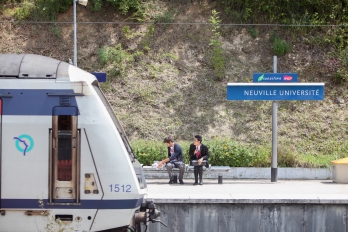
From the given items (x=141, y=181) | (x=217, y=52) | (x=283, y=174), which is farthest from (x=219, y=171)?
(x=217, y=52)

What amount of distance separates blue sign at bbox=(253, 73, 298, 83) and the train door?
34.0 feet

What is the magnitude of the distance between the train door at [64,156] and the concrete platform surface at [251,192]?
3.55m

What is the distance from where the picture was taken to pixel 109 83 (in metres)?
26.0

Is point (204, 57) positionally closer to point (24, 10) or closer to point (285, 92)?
point (285, 92)

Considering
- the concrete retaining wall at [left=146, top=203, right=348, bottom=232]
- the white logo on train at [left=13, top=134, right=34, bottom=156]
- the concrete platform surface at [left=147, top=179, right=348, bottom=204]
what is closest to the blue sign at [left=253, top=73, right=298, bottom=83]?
the concrete platform surface at [left=147, top=179, right=348, bottom=204]

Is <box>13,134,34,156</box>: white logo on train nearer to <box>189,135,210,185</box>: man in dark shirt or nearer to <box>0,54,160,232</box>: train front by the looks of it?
<box>0,54,160,232</box>: train front

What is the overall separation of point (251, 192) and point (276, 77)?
4621 mm

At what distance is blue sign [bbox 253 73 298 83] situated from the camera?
18.5m

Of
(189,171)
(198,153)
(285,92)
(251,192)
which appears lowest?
(251,192)

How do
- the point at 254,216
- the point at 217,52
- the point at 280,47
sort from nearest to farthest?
the point at 254,216
the point at 217,52
the point at 280,47

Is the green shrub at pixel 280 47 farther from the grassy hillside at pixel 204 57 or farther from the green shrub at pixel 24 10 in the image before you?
the green shrub at pixel 24 10

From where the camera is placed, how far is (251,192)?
15.4 metres

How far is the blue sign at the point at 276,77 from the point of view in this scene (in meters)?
18.5

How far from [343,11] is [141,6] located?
9.28 m
